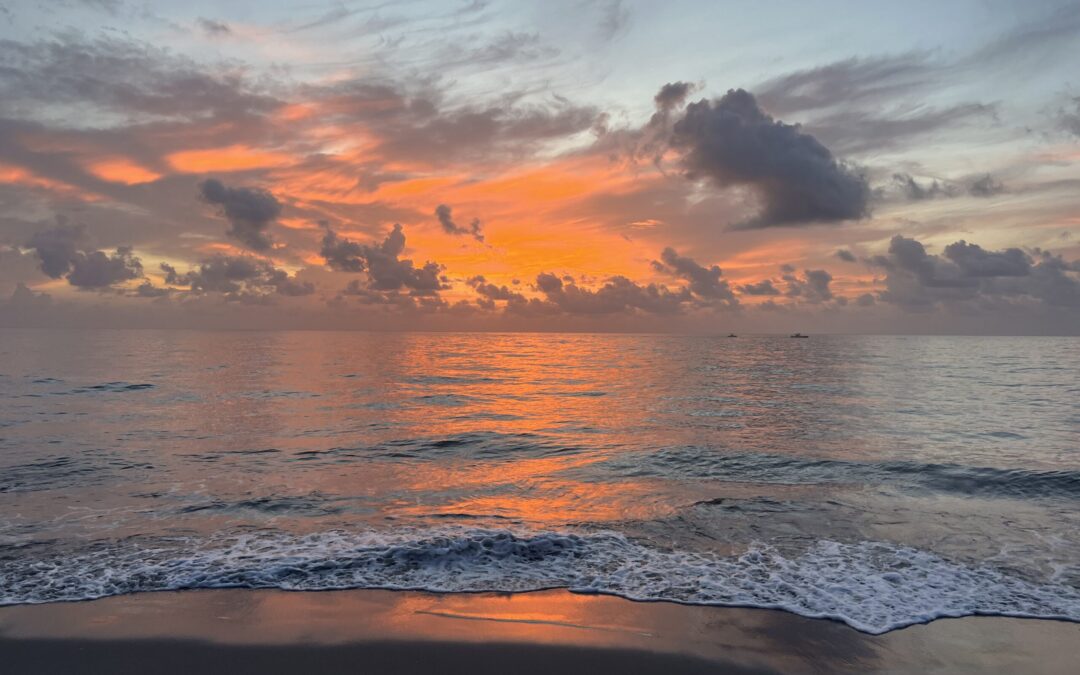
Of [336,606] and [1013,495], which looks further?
[1013,495]

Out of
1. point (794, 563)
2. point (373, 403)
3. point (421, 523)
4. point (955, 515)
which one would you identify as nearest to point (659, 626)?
point (794, 563)

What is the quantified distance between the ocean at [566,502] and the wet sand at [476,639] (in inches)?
20.2

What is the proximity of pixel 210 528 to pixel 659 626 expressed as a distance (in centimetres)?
1020

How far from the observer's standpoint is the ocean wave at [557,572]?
9.61 m

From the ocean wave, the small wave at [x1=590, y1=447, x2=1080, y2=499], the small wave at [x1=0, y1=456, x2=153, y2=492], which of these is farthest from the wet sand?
the small wave at [x1=0, y1=456, x2=153, y2=492]

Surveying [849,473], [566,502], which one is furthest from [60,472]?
[849,473]

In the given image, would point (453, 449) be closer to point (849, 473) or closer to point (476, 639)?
point (849, 473)

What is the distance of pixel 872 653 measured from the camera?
799 centimetres

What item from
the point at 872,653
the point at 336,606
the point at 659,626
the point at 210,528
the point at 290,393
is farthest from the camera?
the point at 290,393

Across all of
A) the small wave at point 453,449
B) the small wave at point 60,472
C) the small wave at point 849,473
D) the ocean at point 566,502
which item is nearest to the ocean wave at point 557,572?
the ocean at point 566,502

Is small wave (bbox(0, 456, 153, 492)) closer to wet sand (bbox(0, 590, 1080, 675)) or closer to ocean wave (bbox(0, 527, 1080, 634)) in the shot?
ocean wave (bbox(0, 527, 1080, 634))

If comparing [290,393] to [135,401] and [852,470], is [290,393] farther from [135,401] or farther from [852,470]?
[852,470]

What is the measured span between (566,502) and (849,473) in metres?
9.64

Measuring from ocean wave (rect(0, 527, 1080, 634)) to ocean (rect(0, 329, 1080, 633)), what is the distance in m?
0.05
